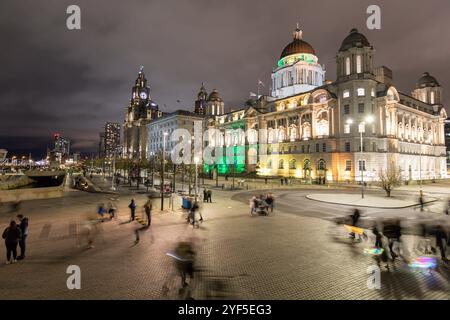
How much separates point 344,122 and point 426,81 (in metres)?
50.4

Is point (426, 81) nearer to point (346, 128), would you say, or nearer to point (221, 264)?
point (346, 128)

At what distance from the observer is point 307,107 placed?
228 ft

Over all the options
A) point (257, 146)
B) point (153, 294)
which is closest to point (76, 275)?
point (153, 294)

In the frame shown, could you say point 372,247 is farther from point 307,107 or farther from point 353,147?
point 307,107

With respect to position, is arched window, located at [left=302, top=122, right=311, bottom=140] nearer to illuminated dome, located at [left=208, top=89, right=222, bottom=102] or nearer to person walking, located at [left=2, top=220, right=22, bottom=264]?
illuminated dome, located at [left=208, top=89, right=222, bottom=102]

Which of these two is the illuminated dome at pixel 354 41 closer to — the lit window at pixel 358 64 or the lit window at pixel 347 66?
the lit window at pixel 347 66

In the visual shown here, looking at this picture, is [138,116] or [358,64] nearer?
[358,64]

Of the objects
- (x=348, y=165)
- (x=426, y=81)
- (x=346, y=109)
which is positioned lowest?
(x=348, y=165)

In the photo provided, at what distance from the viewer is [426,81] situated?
8662cm

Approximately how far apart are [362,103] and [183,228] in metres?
56.8

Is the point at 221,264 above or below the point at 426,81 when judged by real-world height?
below

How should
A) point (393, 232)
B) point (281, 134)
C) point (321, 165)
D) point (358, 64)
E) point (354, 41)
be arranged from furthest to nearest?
point (281, 134)
point (321, 165)
point (354, 41)
point (358, 64)
point (393, 232)

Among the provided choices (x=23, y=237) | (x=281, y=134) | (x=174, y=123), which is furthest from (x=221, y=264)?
(x=174, y=123)

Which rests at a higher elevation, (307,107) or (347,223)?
(307,107)
